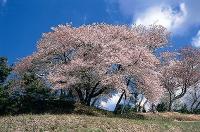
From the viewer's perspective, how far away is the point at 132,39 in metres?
60.7

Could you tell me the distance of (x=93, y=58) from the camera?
5622 cm

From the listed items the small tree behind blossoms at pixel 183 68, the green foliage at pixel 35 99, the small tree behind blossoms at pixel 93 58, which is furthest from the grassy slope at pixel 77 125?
the small tree behind blossoms at pixel 183 68

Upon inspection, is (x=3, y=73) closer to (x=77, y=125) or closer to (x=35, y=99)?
(x=35, y=99)

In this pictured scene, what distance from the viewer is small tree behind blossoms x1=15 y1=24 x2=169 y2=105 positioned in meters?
55.5

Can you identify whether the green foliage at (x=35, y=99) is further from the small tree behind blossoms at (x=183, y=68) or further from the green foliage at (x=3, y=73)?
the small tree behind blossoms at (x=183, y=68)

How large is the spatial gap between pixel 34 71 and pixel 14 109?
10.9 m

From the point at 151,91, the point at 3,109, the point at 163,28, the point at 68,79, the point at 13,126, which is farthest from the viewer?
the point at 163,28

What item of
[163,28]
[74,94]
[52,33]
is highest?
[163,28]

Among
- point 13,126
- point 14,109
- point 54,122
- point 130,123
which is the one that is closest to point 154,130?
point 130,123

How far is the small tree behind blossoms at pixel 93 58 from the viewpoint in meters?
55.5

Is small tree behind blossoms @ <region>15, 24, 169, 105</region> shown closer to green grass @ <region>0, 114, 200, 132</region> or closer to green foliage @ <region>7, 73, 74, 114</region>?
green foliage @ <region>7, 73, 74, 114</region>

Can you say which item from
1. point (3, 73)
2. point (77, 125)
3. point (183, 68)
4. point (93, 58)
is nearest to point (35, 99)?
point (3, 73)

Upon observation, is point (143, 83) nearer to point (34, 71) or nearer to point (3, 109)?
point (34, 71)

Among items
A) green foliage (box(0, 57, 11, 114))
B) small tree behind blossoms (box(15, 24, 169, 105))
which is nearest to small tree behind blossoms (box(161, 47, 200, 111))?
small tree behind blossoms (box(15, 24, 169, 105))
